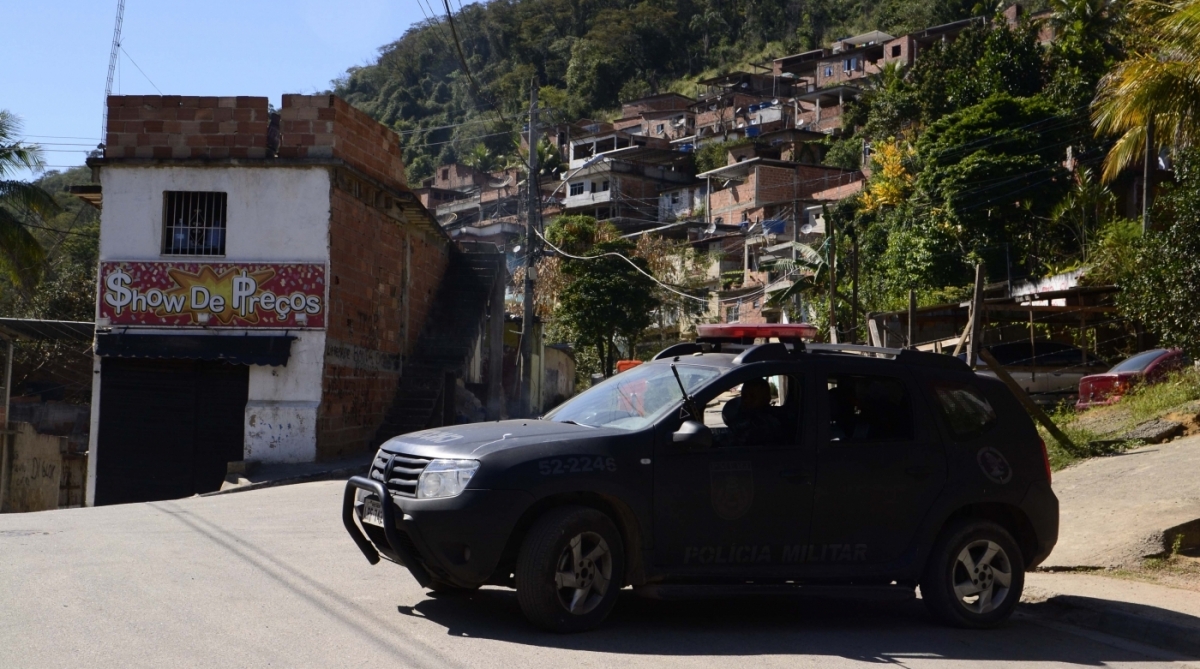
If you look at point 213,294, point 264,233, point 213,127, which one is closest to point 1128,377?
point 264,233

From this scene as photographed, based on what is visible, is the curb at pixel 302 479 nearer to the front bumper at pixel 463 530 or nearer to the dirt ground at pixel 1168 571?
the front bumper at pixel 463 530

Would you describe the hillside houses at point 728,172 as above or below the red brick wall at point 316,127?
above

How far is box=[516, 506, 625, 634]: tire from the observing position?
6.21 metres

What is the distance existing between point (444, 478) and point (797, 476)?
2.16 m

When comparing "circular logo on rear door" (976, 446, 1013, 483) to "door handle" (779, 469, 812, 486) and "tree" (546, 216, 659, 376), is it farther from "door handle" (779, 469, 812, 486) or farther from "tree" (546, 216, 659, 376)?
"tree" (546, 216, 659, 376)

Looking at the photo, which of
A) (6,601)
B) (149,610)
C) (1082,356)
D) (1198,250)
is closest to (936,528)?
(149,610)

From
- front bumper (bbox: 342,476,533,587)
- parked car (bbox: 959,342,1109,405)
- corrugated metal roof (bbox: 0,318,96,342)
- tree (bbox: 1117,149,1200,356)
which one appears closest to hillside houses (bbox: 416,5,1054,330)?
parked car (bbox: 959,342,1109,405)

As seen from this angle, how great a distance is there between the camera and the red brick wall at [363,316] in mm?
20969

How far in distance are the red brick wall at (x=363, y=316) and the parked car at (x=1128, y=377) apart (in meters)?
13.2

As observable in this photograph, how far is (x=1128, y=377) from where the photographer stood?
18250 mm

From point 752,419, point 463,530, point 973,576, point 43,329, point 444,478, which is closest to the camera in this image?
point 463,530

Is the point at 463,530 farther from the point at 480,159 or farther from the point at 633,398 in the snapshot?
the point at 480,159

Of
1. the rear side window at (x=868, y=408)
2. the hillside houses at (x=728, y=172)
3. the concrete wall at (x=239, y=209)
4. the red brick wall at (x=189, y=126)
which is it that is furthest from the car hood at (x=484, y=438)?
the hillside houses at (x=728, y=172)

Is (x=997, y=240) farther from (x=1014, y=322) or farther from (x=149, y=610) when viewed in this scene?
(x=149, y=610)
